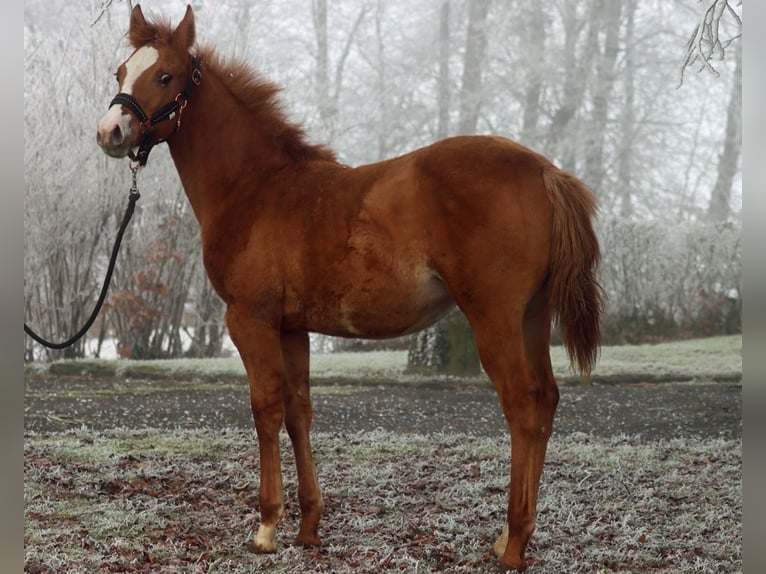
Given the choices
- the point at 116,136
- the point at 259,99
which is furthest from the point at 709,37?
the point at 116,136

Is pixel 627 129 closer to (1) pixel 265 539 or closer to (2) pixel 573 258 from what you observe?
(2) pixel 573 258

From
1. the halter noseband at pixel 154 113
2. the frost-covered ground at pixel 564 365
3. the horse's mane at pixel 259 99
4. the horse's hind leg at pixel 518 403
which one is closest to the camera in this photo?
the horse's hind leg at pixel 518 403

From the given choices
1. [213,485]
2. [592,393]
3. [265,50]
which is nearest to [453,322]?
[592,393]

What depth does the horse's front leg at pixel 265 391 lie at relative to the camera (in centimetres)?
284

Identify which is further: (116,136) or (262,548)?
(262,548)

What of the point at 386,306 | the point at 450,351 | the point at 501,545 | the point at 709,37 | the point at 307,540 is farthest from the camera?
the point at 450,351

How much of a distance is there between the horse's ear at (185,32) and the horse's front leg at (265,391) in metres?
1.10

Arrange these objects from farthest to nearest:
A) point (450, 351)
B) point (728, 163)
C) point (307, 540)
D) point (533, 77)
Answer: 1. point (533, 77)
2. point (728, 163)
3. point (450, 351)
4. point (307, 540)

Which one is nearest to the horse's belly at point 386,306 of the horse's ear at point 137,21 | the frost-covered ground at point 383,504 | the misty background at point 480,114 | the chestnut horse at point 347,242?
the chestnut horse at point 347,242

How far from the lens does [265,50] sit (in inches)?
266

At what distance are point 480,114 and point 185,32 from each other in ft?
14.7

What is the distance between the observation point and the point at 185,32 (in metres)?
2.94

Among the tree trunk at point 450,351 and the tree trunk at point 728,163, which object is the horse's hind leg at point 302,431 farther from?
the tree trunk at point 728,163

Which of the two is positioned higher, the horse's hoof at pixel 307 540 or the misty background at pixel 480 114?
the misty background at pixel 480 114
